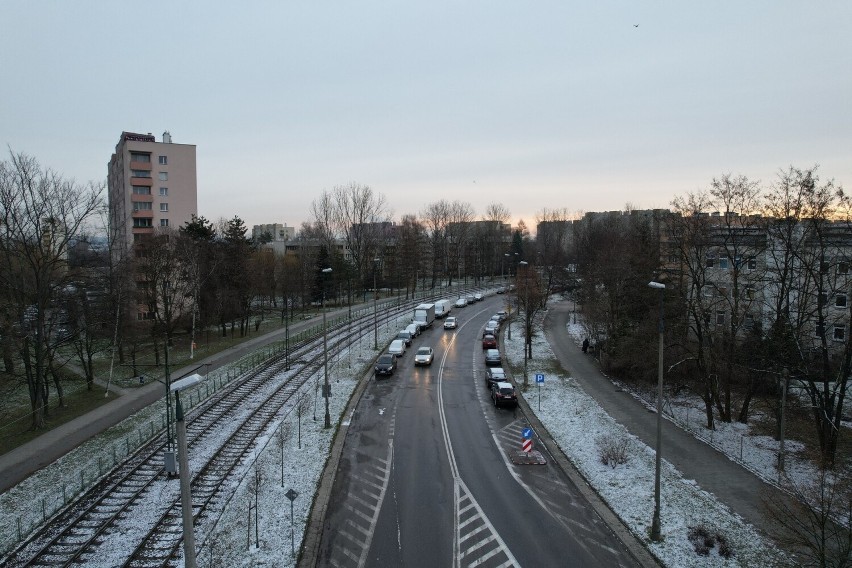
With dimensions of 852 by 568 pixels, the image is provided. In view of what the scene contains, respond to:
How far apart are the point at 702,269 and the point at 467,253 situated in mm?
85956

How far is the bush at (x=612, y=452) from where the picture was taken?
70.8 feet

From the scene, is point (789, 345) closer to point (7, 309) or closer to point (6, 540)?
point (6, 540)

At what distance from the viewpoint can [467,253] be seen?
11219cm

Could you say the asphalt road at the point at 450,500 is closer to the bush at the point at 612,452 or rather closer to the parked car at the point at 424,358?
the bush at the point at 612,452

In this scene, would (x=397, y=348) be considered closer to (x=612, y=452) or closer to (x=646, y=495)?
(x=612, y=452)

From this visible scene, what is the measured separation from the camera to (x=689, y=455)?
2256 centimetres

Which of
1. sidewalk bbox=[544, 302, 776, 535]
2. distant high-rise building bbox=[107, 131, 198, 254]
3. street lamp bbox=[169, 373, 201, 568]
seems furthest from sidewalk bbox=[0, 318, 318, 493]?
distant high-rise building bbox=[107, 131, 198, 254]

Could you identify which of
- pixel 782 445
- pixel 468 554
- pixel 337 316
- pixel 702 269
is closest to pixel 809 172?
pixel 702 269

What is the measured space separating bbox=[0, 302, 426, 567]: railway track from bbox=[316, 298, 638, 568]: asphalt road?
176 inches

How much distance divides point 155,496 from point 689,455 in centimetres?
2101

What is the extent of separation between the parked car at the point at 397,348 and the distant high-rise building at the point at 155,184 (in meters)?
33.3

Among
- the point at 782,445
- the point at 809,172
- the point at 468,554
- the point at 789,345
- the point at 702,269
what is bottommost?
the point at 468,554

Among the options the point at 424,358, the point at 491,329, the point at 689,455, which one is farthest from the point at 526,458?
the point at 491,329

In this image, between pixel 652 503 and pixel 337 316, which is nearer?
pixel 652 503
